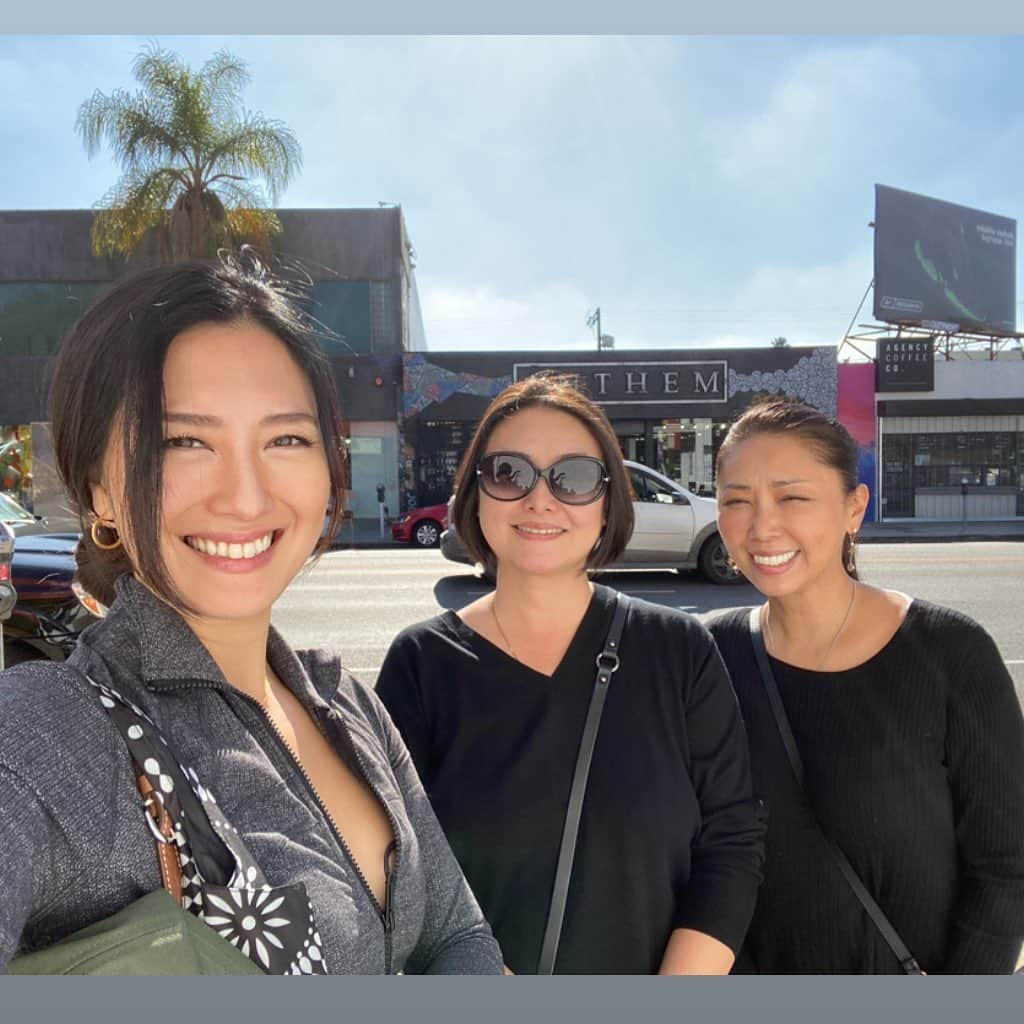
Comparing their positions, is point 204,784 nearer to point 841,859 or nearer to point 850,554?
point 841,859

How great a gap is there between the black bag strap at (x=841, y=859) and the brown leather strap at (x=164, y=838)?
136cm

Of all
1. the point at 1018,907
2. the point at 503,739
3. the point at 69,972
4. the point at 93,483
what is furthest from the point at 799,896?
the point at 93,483

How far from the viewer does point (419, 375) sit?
A: 2108cm

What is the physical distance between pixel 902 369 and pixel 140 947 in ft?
76.5

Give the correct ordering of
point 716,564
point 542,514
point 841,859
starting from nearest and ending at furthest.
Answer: point 841,859 < point 542,514 < point 716,564

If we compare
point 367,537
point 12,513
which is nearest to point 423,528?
point 367,537

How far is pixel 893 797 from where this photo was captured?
170cm

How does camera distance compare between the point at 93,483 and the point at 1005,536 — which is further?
the point at 1005,536

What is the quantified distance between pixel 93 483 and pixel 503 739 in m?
0.95

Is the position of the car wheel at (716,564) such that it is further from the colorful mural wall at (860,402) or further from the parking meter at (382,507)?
the colorful mural wall at (860,402)

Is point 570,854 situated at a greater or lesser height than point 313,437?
lesser

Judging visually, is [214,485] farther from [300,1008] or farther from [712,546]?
[712,546]

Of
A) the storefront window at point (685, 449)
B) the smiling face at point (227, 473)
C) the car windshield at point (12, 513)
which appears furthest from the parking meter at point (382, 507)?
the smiling face at point (227, 473)

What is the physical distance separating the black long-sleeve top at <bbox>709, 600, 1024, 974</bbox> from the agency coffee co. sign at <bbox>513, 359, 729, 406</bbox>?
63.9 feet
